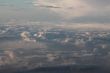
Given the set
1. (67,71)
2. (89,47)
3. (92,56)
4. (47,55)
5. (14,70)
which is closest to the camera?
(14,70)

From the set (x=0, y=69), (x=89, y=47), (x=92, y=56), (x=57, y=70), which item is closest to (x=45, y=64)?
(x=57, y=70)

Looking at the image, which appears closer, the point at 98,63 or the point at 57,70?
the point at 57,70

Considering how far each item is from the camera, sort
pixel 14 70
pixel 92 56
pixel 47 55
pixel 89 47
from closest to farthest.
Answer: pixel 14 70 < pixel 47 55 < pixel 92 56 < pixel 89 47

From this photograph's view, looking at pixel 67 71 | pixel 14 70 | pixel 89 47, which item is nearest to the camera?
pixel 14 70

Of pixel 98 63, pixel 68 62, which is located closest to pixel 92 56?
pixel 98 63

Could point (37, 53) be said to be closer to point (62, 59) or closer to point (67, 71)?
point (62, 59)

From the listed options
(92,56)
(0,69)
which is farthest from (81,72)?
(92,56)

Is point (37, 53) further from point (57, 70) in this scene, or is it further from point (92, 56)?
point (57, 70)

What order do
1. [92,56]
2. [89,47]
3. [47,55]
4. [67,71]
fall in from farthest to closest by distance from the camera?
[89,47] < [92,56] < [47,55] < [67,71]

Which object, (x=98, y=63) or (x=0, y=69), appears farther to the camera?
(x=98, y=63)
